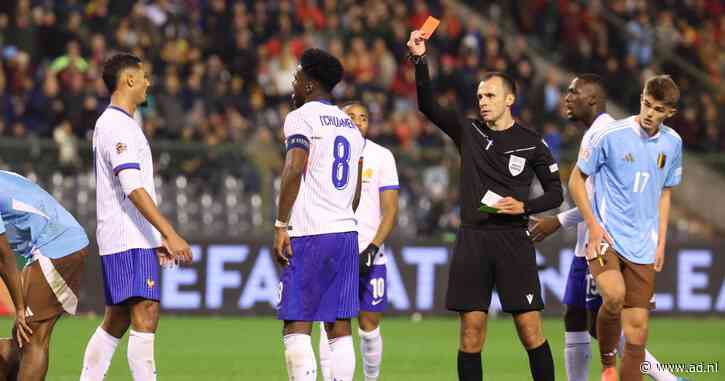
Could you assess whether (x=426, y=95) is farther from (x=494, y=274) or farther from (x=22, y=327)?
(x=22, y=327)

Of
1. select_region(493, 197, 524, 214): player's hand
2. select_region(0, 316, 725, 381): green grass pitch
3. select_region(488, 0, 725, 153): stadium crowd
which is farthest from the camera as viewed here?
select_region(488, 0, 725, 153): stadium crowd

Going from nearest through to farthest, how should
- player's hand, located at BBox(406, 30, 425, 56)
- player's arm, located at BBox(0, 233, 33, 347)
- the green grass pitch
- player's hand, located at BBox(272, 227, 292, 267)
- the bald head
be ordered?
1. player's arm, located at BBox(0, 233, 33, 347)
2. player's hand, located at BBox(272, 227, 292, 267)
3. player's hand, located at BBox(406, 30, 425, 56)
4. the bald head
5. the green grass pitch

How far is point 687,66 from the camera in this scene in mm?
24500

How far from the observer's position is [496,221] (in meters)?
8.48

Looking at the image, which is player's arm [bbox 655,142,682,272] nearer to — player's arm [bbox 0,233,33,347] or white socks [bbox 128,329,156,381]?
white socks [bbox 128,329,156,381]

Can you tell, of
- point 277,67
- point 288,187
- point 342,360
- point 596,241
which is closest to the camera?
point 288,187

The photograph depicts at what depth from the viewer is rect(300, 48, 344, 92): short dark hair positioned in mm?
8195

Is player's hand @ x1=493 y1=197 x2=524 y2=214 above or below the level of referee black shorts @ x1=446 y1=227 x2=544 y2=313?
above

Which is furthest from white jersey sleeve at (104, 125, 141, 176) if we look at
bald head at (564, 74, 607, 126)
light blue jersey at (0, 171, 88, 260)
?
bald head at (564, 74, 607, 126)

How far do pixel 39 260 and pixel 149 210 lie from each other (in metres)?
0.86

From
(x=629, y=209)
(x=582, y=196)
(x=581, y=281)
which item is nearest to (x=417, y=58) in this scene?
(x=582, y=196)

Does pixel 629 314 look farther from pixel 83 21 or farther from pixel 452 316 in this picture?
pixel 83 21

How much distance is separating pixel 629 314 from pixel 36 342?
13.3 ft

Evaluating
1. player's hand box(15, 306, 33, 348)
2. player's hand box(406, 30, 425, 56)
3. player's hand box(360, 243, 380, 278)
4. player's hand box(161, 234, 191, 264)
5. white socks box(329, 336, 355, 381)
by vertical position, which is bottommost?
white socks box(329, 336, 355, 381)
